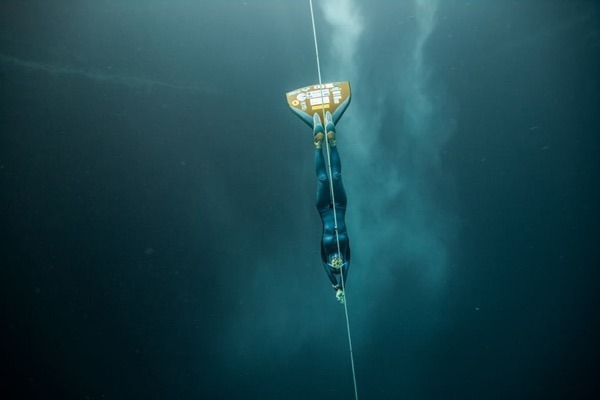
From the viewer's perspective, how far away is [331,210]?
3.12m

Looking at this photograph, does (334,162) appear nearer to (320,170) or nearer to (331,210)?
(320,170)

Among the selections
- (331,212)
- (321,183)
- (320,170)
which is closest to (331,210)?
(331,212)

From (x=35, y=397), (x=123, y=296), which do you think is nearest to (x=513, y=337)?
(x=123, y=296)

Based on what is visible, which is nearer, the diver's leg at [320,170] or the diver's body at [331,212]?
the diver's leg at [320,170]

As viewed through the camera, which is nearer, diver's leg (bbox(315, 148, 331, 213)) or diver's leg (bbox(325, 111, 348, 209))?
diver's leg (bbox(325, 111, 348, 209))

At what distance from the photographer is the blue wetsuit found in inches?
117

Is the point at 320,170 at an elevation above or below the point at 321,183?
above

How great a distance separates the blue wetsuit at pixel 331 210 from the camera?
2.96m

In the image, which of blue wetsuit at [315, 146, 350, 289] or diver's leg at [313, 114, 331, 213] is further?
blue wetsuit at [315, 146, 350, 289]

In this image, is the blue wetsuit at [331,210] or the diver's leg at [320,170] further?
the blue wetsuit at [331,210]

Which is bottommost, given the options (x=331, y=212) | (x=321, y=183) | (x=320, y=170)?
(x=331, y=212)

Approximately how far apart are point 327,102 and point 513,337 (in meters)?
6.73

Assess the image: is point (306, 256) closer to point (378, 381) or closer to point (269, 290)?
point (269, 290)

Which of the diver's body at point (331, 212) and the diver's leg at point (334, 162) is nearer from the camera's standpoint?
the diver's leg at point (334, 162)
